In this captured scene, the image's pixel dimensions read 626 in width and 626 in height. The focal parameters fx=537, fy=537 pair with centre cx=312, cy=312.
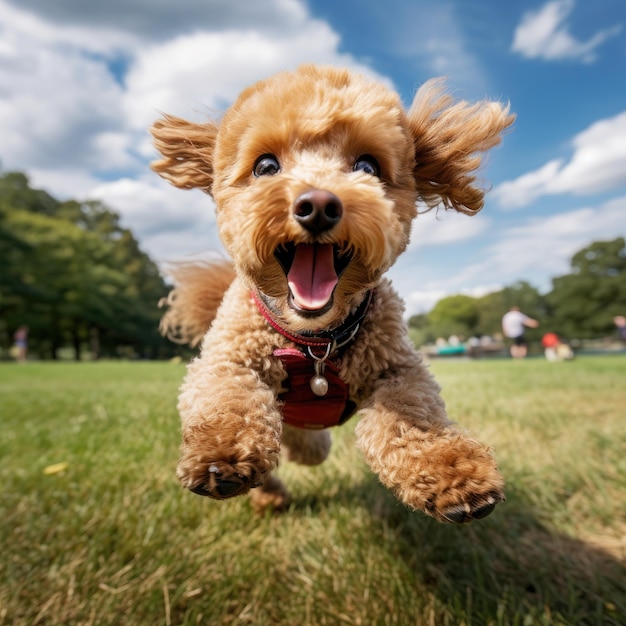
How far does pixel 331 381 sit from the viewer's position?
6.14ft

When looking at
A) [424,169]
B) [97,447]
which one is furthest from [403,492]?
[97,447]

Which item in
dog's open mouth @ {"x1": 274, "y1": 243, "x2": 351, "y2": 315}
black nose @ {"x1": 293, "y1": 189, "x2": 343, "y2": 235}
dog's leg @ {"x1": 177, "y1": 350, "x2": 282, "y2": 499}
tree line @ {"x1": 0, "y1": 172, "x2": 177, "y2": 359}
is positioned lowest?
dog's leg @ {"x1": 177, "y1": 350, "x2": 282, "y2": 499}

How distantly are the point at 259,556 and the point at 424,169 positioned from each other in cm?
174

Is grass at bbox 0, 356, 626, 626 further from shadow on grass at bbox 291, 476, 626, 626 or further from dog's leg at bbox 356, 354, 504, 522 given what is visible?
dog's leg at bbox 356, 354, 504, 522

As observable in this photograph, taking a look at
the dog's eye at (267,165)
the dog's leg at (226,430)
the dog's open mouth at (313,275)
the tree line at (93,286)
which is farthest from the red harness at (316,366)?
the tree line at (93,286)

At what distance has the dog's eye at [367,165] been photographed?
1.84m

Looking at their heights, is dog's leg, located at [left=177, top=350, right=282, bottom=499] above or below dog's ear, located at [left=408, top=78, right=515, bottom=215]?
below

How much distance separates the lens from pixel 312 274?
1.64 metres

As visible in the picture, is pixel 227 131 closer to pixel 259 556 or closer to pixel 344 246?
pixel 344 246

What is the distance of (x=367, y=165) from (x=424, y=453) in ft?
3.18

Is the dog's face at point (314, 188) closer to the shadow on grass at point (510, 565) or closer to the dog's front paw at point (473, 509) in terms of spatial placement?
the dog's front paw at point (473, 509)

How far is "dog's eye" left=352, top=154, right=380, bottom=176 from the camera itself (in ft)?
6.04

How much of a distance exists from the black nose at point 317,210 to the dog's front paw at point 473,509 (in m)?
0.82

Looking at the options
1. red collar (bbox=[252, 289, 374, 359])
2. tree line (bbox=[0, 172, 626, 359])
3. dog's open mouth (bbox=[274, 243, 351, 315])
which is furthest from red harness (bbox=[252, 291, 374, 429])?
tree line (bbox=[0, 172, 626, 359])
